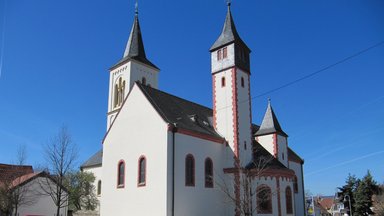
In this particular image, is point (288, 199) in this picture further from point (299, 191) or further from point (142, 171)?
point (142, 171)

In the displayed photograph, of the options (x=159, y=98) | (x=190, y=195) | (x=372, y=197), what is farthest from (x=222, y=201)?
(x=372, y=197)

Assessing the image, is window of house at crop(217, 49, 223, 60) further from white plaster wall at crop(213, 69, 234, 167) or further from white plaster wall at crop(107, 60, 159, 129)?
white plaster wall at crop(107, 60, 159, 129)

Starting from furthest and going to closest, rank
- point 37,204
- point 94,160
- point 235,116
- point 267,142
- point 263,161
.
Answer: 1. point 94,160
2. point 37,204
3. point 267,142
4. point 263,161
5. point 235,116

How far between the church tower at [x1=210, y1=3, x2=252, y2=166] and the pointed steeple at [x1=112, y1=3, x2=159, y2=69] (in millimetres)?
18052

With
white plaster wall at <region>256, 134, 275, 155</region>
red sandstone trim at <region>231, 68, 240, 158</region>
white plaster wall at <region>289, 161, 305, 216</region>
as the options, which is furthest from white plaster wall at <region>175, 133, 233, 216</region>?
white plaster wall at <region>289, 161, 305, 216</region>

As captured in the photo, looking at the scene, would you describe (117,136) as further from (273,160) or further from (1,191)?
(273,160)

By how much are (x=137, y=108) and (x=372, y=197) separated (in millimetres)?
41316

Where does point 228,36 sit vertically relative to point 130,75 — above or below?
below

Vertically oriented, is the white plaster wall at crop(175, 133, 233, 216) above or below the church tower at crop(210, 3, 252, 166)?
below

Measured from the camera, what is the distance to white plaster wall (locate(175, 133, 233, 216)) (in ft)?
79.0

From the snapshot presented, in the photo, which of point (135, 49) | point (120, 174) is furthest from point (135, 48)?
point (120, 174)

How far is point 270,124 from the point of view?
120ft

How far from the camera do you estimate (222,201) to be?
2733 centimetres

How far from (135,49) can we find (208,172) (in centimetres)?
2696
